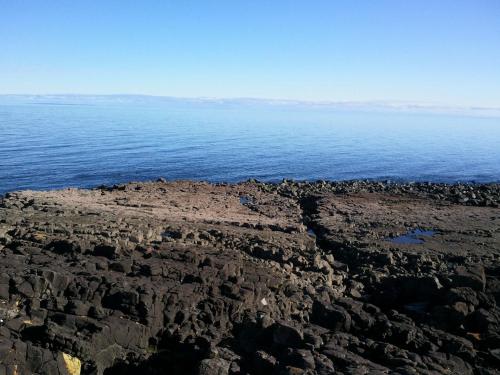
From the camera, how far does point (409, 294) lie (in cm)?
2205

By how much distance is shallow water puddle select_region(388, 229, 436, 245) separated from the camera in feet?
106

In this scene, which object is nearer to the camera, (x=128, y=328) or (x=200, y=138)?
(x=128, y=328)

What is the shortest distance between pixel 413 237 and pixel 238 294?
1935cm

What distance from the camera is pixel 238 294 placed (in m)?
18.9

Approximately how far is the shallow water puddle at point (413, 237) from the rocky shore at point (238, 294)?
0.53 feet

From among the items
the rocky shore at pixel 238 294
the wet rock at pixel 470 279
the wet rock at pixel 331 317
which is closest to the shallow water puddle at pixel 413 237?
the rocky shore at pixel 238 294

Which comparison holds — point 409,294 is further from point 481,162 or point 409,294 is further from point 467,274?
point 481,162

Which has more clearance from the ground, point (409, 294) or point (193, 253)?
point (193, 253)

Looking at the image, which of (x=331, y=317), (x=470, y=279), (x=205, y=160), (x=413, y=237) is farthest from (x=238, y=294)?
(x=205, y=160)

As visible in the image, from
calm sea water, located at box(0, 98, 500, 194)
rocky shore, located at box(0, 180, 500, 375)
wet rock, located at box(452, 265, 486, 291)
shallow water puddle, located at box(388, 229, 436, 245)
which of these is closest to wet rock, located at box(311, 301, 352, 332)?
rocky shore, located at box(0, 180, 500, 375)

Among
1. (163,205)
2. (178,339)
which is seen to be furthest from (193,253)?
(163,205)

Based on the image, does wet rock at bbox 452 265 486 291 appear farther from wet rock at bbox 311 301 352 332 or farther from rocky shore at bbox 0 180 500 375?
wet rock at bbox 311 301 352 332

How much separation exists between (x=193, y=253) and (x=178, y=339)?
5.88 meters

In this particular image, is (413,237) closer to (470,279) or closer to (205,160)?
(470,279)
